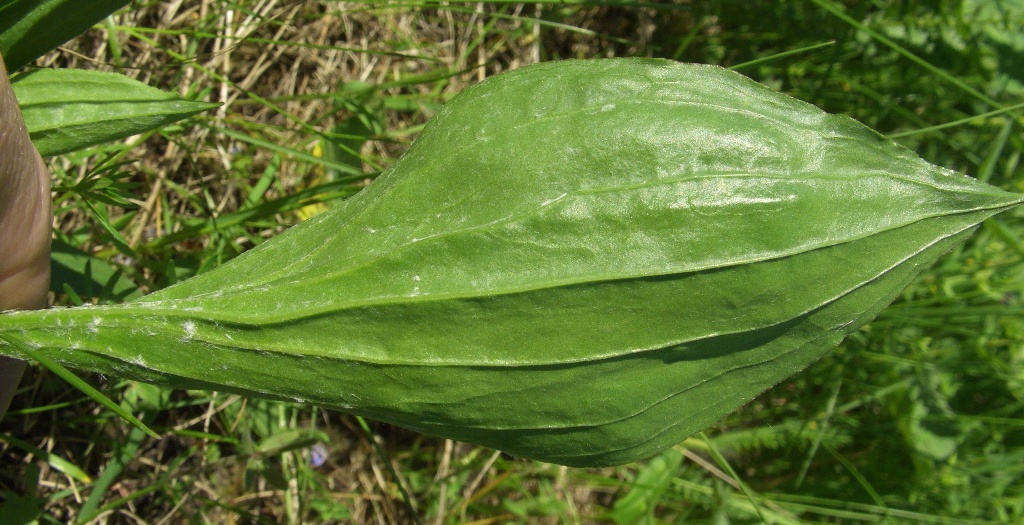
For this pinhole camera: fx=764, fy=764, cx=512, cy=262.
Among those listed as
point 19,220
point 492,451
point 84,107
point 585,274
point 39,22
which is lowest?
point 492,451

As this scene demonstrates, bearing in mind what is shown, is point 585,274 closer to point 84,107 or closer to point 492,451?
point 84,107

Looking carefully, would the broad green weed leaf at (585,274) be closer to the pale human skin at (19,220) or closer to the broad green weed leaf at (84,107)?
the pale human skin at (19,220)

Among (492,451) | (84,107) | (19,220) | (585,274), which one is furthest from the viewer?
(492,451)

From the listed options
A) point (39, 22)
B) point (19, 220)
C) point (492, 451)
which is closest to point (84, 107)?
point (39, 22)

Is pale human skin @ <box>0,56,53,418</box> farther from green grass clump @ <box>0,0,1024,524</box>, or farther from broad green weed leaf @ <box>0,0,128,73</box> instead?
green grass clump @ <box>0,0,1024,524</box>

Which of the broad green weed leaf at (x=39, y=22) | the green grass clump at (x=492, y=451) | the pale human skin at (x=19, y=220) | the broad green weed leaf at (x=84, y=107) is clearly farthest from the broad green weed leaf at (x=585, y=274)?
the green grass clump at (x=492, y=451)

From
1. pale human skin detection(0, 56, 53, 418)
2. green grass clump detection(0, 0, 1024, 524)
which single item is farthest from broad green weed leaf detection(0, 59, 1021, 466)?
green grass clump detection(0, 0, 1024, 524)
